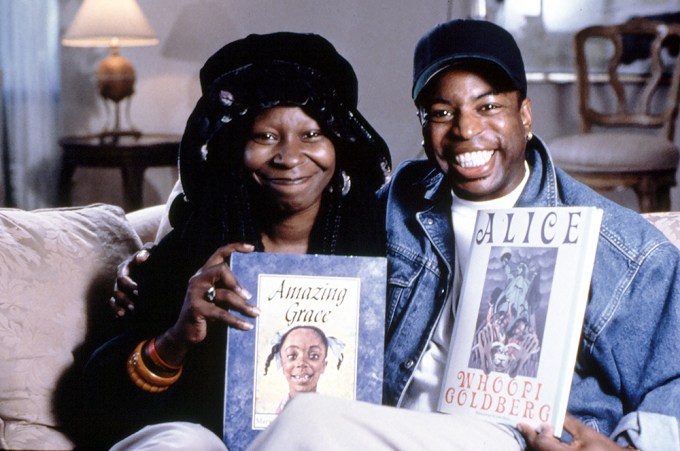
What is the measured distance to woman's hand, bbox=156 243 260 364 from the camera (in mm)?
1345

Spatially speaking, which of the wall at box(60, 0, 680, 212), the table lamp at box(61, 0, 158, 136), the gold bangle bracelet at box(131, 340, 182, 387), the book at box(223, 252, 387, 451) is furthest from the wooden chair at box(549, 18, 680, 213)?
the gold bangle bracelet at box(131, 340, 182, 387)

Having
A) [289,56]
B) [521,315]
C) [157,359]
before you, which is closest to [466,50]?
[289,56]

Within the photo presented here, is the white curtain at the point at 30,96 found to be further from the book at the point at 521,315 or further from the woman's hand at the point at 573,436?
the woman's hand at the point at 573,436

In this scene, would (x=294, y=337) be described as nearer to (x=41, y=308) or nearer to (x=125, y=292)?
(x=125, y=292)

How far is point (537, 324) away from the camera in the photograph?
4.09 feet

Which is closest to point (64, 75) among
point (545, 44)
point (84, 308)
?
point (545, 44)

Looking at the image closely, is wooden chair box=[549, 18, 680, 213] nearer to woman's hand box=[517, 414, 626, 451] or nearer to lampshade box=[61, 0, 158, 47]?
lampshade box=[61, 0, 158, 47]

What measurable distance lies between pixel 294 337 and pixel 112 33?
2874 millimetres

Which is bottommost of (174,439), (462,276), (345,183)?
(174,439)

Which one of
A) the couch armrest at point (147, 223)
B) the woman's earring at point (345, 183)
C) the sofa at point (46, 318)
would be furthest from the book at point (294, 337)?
the couch armrest at point (147, 223)

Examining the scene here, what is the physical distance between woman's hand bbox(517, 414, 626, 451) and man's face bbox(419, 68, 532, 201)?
40 cm

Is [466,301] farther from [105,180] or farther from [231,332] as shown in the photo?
[105,180]

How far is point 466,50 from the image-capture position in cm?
142

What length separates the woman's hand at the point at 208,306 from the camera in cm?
134
